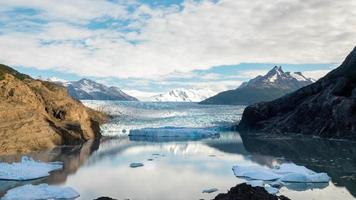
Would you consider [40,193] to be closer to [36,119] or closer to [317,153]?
[317,153]

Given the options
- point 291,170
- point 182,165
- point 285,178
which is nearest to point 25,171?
point 182,165

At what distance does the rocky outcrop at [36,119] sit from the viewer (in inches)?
2021

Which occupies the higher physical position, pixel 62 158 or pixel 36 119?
pixel 36 119

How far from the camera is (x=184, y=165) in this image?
133 ft

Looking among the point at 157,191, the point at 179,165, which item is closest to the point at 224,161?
the point at 179,165

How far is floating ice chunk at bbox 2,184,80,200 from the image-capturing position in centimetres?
2605

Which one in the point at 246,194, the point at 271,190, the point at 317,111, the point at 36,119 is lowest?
the point at 271,190

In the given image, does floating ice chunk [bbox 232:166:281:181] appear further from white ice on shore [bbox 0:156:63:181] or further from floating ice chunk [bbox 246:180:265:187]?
white ice on shore [bbox 0:156:63:181]

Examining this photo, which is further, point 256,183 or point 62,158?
point 62,158

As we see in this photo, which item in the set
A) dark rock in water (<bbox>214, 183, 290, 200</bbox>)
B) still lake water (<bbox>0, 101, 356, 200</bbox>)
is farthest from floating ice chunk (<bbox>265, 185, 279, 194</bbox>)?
dark rock in water (<bbox>214, 183, 290, 200</bbox>)

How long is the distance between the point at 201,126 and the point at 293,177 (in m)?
63.8

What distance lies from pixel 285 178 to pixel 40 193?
51.3 ft

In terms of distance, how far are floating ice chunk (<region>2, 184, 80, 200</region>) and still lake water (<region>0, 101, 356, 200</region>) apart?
100cm

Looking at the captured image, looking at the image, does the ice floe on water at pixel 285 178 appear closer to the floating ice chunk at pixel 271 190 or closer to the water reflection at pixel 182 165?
the floating ice chunk at pixel 271 190
